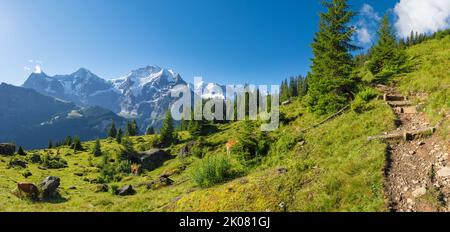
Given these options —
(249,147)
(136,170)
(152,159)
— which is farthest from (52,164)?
(249,147)

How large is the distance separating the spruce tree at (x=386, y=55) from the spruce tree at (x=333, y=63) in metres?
15.2

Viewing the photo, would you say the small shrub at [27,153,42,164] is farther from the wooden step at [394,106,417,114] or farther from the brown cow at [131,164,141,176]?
the wooden step at [394,106,417,114]

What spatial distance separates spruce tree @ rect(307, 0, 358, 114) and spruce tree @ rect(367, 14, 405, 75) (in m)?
15.2

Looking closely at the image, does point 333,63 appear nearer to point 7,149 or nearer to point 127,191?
point 127,191

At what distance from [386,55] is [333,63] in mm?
21985

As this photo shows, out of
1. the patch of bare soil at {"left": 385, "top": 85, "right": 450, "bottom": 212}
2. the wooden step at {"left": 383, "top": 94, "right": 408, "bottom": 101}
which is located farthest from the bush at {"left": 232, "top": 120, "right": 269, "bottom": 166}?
the patch of bare soil at {"left": 385, "top": 85, "right": 450, "bottom": 212}

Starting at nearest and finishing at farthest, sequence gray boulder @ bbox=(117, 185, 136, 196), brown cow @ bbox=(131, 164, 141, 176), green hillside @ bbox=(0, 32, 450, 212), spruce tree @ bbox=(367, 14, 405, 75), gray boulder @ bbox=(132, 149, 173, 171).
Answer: green hillside @ bbox=(0, 32, 450, 212), gray boulder @ bbox=(117, 185, 136, 196), spruce tree @ bbox=(367, 14, 405, 75), brown cow @ bbox=(131, 164, 141, 176), gray boulder @ bbox=(132, 149, 173, 171)

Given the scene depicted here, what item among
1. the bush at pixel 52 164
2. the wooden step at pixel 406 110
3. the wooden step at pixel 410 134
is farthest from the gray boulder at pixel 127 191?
the bush at pixel 52 164

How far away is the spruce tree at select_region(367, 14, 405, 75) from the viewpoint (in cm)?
4449

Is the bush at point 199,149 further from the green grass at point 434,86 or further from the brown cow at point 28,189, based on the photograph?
the green grass at point 434,86

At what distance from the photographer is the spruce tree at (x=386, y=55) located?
4449cm
